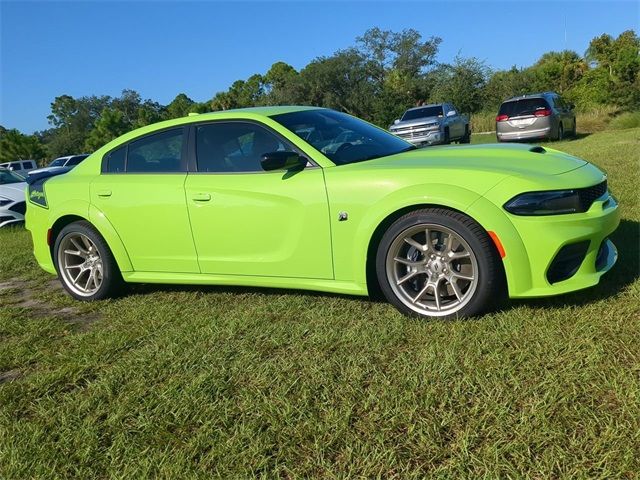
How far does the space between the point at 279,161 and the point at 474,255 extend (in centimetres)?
141

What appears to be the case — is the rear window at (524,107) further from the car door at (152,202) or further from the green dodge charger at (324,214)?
the car door at (152,202)

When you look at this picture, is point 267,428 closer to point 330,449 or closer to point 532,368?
point 330,449

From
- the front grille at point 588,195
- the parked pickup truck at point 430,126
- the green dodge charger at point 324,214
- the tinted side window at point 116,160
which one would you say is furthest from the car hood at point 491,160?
the parked pickup truck at point 430,126

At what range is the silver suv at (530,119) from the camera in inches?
703

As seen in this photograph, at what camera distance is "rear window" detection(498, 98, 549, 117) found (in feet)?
59.1

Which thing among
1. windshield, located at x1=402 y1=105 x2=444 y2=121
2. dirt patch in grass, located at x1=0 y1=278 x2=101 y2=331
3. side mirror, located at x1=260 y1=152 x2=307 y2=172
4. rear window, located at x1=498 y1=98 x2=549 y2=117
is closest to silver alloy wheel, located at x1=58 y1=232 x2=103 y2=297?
dirt patch in grass, located at x1=0 y1=278 x2=101 y2=331

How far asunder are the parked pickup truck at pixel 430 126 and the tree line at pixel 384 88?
12130 millimetres

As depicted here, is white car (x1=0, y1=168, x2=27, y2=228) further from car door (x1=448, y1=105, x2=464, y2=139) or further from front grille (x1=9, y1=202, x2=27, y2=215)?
car door (x1=448, y1=105, x2=464, y2=139)

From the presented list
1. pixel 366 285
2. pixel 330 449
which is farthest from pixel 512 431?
pixel 366 285

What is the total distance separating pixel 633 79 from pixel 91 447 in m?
33.2

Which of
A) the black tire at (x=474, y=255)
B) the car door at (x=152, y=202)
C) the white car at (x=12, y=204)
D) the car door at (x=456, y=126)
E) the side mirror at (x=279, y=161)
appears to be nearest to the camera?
the black tire at (x=474, y=255)

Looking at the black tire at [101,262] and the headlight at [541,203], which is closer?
the headlight at [541,203]

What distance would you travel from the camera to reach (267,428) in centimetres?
248

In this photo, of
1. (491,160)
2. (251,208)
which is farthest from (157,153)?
(491,160)
